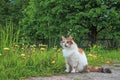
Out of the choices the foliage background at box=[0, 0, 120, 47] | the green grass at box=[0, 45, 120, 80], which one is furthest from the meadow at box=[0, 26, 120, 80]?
the foliage background at box=[0, 0, 120, 47]

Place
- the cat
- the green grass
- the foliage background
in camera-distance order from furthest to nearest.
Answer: the foliage background < the cat < the green grass

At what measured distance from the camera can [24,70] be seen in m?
7.69

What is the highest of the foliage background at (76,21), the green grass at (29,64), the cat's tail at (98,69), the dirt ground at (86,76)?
the foliage background at (76,21)

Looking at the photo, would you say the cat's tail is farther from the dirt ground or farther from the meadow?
the meadow

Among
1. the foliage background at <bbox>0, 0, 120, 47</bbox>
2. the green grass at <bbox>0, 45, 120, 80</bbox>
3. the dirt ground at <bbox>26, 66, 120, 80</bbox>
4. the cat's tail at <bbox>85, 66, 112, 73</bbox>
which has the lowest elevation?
the dirt ground at <bbox>26, 66, 120, 80</bbox>

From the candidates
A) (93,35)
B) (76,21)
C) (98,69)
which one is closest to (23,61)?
(98,69)

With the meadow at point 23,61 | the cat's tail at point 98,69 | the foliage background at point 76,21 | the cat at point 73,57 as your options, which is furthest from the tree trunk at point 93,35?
the cat at point 73,57

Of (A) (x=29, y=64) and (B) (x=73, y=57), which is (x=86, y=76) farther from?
(A) (x=29, y=64)

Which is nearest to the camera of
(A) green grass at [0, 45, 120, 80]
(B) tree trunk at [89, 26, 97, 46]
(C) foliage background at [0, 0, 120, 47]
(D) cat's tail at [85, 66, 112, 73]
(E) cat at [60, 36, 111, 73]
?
(A) green grass at [0, 45, 120, 80]

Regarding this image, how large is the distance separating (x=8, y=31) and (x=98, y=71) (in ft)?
7.39

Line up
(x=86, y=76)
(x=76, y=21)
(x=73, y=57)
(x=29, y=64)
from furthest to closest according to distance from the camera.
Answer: (x=76, y=21) → (x=73, y=57) → (x=29, y=64) → (x=86, y=76)

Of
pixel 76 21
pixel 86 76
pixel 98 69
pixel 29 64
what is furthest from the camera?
pixel 76 21

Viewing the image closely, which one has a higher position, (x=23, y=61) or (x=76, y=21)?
(x=76, y=21)

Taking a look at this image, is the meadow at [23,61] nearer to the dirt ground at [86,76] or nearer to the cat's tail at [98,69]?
the dirt ground at [86,76]
